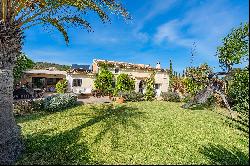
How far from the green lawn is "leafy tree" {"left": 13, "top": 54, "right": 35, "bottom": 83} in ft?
63.7

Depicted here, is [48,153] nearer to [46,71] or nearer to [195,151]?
[195,151]

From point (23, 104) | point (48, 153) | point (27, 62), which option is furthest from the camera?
point (27, 62)

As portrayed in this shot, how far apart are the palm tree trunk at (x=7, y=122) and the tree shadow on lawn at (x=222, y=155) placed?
891 centimetres

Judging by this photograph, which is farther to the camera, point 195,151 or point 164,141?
point 164,141

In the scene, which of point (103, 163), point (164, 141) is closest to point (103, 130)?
point (164, 141)

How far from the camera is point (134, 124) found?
1830 centimetres

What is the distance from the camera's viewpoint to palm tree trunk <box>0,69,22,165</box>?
12.6m

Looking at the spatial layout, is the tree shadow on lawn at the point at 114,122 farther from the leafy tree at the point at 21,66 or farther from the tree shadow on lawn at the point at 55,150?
the leafy tree at the point at 21,66

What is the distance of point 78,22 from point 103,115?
7882 mm

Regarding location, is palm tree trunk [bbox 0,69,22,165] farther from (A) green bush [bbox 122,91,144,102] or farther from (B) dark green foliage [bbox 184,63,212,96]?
(A) green bush [bbox 122,91,144,102]

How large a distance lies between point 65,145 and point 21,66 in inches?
1189

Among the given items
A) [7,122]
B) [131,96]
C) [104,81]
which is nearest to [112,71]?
[104,81]

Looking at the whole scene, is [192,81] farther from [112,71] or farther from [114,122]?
[114,122]

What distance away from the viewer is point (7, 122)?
13.1m
